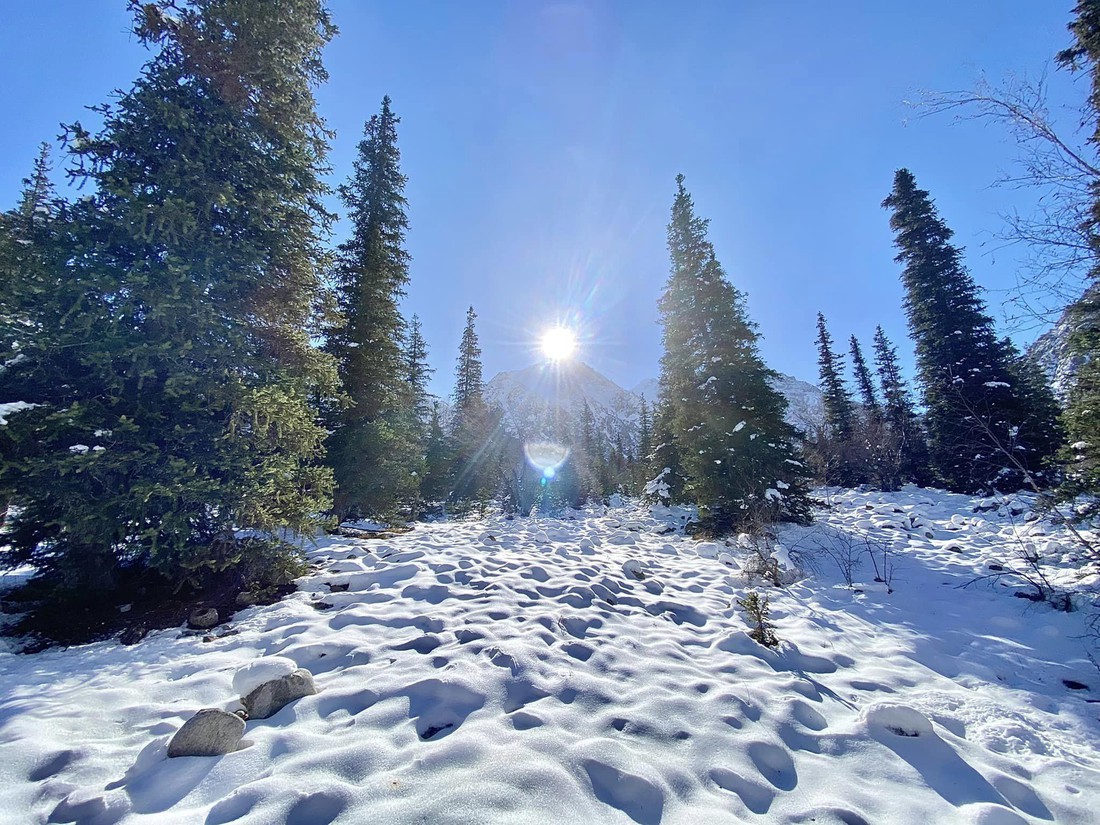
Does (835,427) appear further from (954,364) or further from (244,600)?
(244,600)

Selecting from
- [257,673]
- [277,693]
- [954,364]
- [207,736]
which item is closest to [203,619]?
[257,673]

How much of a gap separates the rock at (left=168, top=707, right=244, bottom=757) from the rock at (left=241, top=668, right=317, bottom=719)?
0.33m

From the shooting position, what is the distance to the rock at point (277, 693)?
9.70 feet

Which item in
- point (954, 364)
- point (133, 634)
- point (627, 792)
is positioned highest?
point (954, 364)

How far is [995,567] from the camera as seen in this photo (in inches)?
254

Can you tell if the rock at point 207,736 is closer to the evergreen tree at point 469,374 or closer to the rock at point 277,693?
the rock at point 277,693

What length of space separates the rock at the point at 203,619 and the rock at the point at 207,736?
8.02 ft

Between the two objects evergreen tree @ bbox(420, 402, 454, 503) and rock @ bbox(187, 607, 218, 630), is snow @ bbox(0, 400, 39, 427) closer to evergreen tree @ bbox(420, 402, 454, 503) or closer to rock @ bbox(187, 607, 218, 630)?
rock @ bbox(187, 607, 218, 630)

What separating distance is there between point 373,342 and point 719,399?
9899 mm

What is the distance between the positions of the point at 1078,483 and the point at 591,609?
6365 millimetres

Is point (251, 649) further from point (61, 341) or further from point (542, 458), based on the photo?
point (542, 458)

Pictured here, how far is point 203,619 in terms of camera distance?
4.62m

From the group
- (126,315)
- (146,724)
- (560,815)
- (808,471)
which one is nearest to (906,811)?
(560,815)

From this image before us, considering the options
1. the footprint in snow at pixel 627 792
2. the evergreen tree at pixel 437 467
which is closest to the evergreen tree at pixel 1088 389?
the footprint in snow at pixel 627 792
